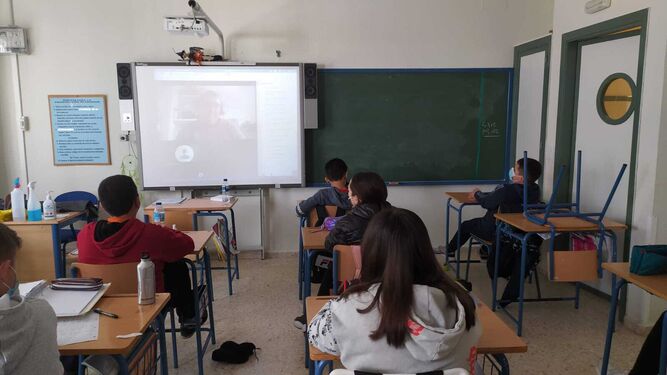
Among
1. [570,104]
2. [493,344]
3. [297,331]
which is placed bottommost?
[297,331]

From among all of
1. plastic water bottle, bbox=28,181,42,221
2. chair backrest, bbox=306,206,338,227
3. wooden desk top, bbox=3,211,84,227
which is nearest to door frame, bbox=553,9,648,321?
chair backrest, bbox=306,206,338,227

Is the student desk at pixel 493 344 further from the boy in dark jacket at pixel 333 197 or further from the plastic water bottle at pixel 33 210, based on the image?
the plastic water bottle at pixel 33 210

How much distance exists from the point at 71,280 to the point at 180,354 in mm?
1369

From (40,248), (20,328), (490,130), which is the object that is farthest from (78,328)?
(490,130)

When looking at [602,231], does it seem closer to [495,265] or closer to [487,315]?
[495,265]

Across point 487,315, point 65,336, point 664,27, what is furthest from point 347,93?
point 65,336

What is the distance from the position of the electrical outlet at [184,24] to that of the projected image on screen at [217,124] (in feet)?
2.00

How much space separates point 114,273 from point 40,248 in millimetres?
2003

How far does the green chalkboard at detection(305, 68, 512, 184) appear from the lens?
5023mm

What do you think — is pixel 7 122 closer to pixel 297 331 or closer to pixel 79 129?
pixel 79 129

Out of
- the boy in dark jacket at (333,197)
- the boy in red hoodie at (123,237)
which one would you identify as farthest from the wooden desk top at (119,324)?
the boy in dark jacket at (333,197)

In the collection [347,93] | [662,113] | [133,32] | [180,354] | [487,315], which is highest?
[133,32]

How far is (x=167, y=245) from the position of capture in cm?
231

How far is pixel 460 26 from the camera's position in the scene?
16.5 ft
